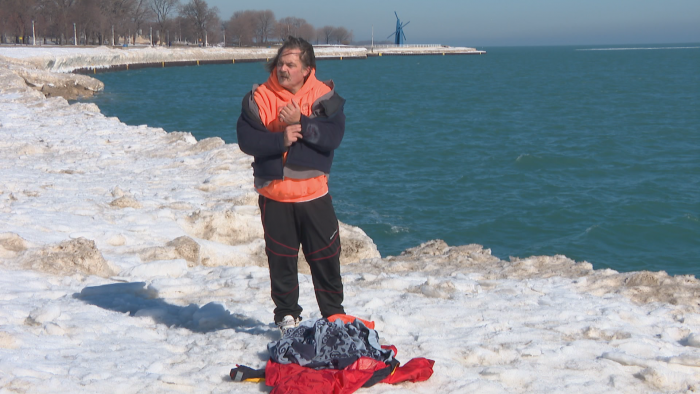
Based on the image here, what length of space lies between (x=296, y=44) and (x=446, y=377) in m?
1.81

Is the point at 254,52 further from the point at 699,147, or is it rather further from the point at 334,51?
the point at 699,147

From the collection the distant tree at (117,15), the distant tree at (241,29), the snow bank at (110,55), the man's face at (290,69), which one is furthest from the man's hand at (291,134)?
the distant tree at (241,29)

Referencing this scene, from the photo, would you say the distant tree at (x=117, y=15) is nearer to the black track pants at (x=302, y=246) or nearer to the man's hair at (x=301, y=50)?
the man's hair at (x=301, y=50)

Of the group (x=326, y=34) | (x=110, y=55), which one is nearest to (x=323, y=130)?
(x=110, y=55)

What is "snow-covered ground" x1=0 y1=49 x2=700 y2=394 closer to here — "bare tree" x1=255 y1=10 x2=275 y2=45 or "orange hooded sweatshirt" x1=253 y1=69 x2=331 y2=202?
"orange hooded sweatshirt" x1=253 y1=69 x2=331 y2=202

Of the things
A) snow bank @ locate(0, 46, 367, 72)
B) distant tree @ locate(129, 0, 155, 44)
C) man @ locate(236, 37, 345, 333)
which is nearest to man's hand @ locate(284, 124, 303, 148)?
man @ locate(236, 37, 345, 333)

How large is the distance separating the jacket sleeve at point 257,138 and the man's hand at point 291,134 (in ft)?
0.09

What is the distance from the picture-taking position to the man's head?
3.35 meters

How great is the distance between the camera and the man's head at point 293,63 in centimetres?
335

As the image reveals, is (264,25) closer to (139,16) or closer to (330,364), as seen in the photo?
(139,16)

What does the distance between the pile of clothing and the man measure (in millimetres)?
366

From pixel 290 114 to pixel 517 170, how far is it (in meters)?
16.2

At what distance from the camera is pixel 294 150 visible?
335 centimetres

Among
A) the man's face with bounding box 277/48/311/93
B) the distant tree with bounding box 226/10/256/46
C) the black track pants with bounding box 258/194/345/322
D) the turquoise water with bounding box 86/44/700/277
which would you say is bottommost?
the turquoise water with bounding box 86/44/700/277
